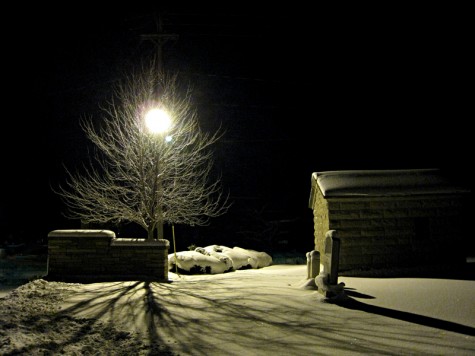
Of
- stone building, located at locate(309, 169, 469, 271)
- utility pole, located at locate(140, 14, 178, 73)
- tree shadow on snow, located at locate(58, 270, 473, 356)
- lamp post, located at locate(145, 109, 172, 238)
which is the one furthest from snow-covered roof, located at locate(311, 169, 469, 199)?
utility pole, located at locate(140, 14, 178, 73)

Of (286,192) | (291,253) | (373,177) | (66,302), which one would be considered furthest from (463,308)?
(286,192)

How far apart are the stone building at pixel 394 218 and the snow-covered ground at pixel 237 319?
8.60 ft

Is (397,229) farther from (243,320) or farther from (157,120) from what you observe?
(157,120)

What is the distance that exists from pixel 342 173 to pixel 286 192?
65.6 feet

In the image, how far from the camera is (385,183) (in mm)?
15195

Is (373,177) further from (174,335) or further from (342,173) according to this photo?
(174,335)

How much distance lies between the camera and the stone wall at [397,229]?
48.0 feet

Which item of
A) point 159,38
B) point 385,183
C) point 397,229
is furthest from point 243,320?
point 159,38

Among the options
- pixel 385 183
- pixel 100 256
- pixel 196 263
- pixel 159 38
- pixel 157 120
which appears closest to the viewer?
pixel 100 256

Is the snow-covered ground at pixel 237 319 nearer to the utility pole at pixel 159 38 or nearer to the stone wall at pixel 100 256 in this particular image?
the stone wall at pixel 100 256

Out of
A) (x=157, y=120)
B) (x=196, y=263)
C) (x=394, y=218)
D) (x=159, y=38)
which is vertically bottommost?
(x=196, y=263)

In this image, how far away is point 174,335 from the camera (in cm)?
779

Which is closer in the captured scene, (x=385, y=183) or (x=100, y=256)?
(x=100, y=256)

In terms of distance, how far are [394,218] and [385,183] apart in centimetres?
116
